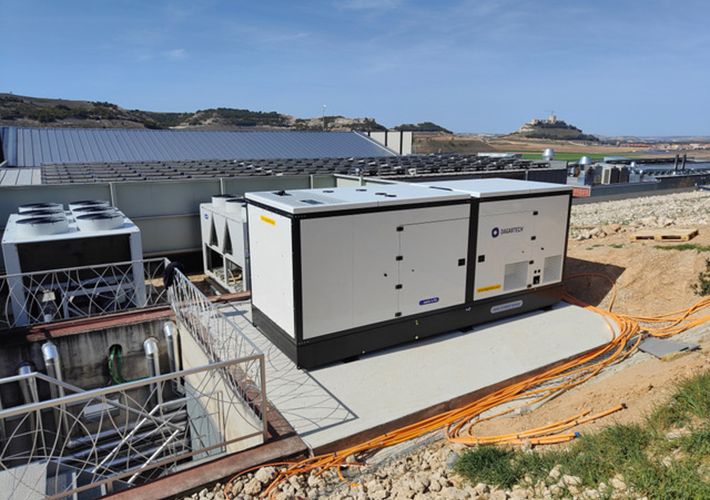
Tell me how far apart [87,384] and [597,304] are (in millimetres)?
10600

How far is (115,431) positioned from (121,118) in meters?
71.5

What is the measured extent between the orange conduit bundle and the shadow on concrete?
53 cm

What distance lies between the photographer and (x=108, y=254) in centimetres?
1036

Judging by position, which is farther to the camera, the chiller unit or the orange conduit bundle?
the chiller unit

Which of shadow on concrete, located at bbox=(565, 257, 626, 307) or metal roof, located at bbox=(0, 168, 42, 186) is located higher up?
metal roof, located at bbox=(0, 168, 42, 186)

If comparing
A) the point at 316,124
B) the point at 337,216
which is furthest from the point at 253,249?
the point at 316,124

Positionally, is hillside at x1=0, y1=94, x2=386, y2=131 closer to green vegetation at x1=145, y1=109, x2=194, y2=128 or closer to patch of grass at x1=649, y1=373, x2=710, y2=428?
green vegetation at x1=145, y1=109, x2=194, y2=128

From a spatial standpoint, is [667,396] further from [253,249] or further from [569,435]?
[253,249]

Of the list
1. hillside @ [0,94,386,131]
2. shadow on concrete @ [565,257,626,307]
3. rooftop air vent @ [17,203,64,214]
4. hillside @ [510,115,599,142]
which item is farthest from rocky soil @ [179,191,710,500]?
hillside @ [510,115,599,142]

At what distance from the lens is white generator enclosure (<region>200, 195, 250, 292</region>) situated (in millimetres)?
11562

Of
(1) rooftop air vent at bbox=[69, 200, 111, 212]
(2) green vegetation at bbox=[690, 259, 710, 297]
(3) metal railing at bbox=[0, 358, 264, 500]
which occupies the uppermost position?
(1) rooftop air vent at bbox=[69, 200, 111, 212]

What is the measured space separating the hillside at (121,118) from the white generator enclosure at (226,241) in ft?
186

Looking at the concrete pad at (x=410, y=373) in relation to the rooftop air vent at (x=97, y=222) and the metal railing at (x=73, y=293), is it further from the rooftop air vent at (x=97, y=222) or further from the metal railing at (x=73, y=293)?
the rooftop air vent at (x=97, y=222)

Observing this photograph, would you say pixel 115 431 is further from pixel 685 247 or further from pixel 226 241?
pixel 685 247
